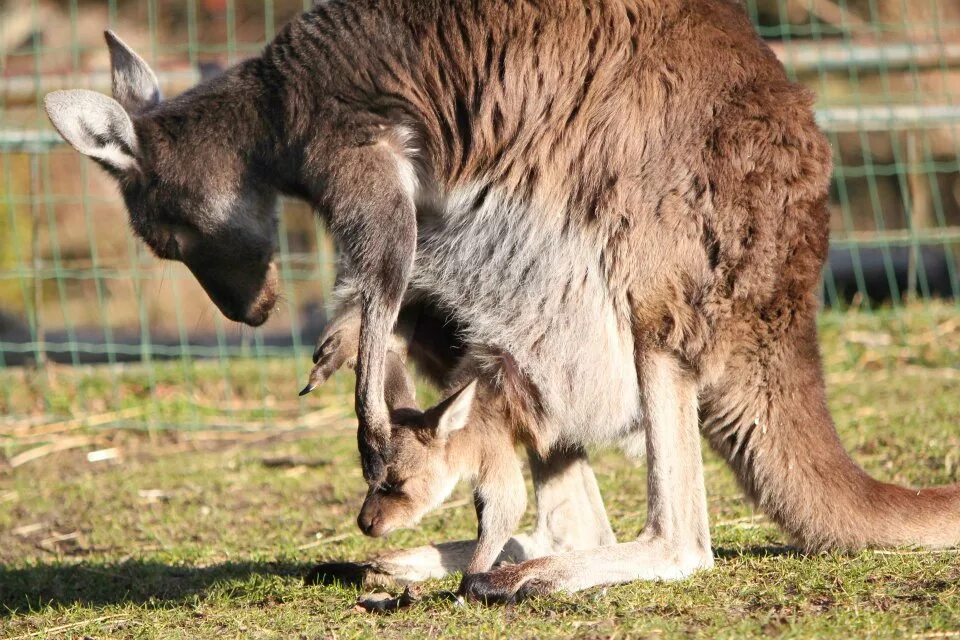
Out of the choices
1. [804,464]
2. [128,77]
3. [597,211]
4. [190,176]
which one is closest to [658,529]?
[804,464]

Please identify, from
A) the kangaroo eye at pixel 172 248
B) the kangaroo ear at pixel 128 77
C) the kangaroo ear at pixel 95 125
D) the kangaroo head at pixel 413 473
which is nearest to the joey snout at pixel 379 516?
the kangaroo head at pixel 413 473

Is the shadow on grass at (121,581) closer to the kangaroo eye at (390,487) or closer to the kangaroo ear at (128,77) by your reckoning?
the kangaroo eye at (390,487)

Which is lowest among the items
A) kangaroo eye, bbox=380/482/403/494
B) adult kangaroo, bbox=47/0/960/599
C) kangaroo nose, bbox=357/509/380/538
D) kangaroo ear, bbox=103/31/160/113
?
kangaroo nose, bbox=357/509/380/538

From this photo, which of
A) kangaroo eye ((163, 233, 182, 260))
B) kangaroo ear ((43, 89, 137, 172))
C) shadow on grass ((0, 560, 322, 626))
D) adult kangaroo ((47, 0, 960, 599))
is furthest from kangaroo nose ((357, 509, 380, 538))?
kangaroo ear ((43, 89, 137, 172))

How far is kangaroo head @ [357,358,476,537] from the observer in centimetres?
368

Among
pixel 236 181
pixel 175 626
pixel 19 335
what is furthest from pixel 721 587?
pixel 19 335

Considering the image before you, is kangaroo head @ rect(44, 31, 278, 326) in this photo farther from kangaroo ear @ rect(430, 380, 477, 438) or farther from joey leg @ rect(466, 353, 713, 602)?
joey leg @ rect(466, 353, 713, 602)

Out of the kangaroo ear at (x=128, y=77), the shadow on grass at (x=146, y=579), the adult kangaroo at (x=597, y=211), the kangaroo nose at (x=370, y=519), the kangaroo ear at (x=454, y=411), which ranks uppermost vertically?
the kangaroo ear at (x=128, y=77)

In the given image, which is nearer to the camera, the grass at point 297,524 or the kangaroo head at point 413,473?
the grass at point 297,524

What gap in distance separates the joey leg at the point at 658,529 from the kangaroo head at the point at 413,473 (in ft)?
1.11

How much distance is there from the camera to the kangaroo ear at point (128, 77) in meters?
4.29

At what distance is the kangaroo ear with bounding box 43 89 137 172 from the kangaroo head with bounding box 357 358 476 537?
122cm

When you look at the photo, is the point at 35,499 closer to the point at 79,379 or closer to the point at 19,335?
the point at 79,379

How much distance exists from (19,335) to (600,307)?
6.16m
